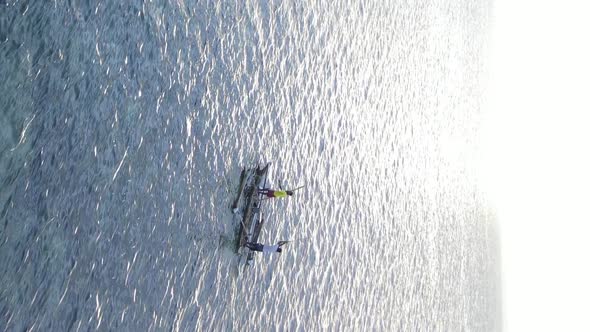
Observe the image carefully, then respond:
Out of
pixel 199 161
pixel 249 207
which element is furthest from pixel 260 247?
pixel 199 161

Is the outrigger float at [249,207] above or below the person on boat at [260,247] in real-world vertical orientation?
above

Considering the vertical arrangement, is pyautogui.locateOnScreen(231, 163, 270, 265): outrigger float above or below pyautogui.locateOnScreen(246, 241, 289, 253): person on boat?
above

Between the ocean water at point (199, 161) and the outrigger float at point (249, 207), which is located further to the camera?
the outrigger float at point (249, 207)

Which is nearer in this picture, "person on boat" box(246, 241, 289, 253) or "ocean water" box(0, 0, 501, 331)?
"ocean water" box(0, 0, 501, 331)

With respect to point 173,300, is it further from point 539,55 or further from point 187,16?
point 539,55

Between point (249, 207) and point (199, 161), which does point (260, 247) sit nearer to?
point (249, 207)
